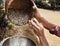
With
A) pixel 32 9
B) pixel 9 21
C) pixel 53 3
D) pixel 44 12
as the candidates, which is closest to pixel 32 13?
pixel 32 9

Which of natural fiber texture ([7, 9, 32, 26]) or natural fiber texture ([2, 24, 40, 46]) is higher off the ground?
natural fiber texture ([7, 9, 32, 26])

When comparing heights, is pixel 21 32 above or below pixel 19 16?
below

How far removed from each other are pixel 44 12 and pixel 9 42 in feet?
2.24

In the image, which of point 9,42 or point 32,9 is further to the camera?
point 32,9

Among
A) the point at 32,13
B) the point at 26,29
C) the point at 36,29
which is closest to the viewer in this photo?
the point at 36,29

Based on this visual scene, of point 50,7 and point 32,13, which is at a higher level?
point 32,13

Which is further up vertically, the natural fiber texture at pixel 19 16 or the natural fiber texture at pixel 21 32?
Answer: the natural fiber texture at pixel 19 16

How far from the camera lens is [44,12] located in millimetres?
1559

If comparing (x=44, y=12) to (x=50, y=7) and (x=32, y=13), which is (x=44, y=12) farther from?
(x=32, y=13)

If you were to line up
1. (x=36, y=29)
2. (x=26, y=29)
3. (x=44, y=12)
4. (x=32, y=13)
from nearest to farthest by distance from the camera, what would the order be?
1. (x=36, y=29)
2. (x=32, y=13)
3. (x=26, y=29)
4. (x=44, y=12)

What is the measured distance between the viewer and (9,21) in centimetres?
105

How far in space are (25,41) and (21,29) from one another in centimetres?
17

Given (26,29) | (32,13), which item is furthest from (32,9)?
(26,29)

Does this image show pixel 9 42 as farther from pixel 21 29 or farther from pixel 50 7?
pixel 50 7
